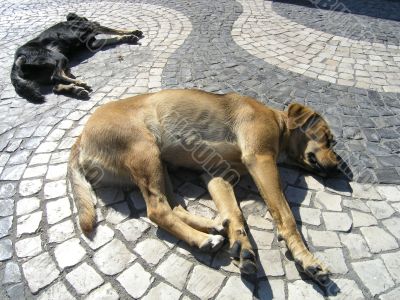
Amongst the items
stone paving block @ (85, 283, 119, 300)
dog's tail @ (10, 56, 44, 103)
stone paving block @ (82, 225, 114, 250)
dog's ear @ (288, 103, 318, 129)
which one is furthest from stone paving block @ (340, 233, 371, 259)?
dog's tail @ (10, 56, 44, 103)

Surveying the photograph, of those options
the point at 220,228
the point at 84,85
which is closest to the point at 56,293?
the point at 220,228

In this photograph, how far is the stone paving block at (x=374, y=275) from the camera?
2.98 meters

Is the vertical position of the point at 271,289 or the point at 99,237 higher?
the point at 271,289

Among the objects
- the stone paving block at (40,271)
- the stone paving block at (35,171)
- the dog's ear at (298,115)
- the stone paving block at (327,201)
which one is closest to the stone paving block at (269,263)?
the stone paving block at (327,201)

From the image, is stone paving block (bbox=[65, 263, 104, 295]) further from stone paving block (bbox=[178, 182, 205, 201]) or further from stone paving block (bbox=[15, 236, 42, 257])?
stone paving block (bbox=[178, 182, 205, 201])

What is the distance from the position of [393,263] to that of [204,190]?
197 cm

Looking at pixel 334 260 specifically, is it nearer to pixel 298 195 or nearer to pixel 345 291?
pixel 345 291

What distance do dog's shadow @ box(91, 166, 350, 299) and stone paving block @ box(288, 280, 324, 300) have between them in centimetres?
1

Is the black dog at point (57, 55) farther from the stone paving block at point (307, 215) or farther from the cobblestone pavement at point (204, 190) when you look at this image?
the stone paving block at point (307, 215)

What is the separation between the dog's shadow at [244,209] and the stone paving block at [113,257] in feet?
1.02

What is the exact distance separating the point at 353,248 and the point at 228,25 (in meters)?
6.79

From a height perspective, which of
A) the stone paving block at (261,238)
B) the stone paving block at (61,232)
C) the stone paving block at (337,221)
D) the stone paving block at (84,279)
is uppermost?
the stone paving block at (337,221)

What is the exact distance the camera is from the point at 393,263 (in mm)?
3180

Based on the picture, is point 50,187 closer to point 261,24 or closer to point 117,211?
point 117,211
